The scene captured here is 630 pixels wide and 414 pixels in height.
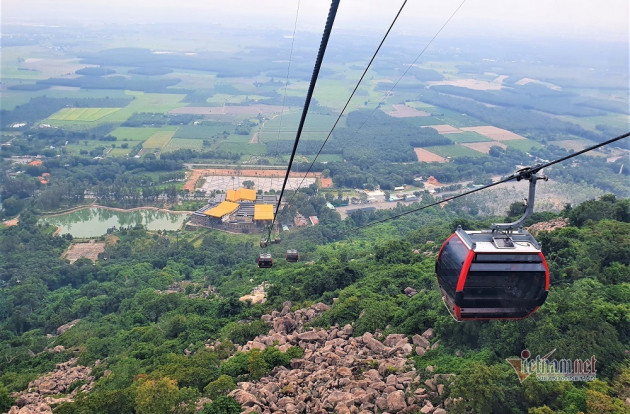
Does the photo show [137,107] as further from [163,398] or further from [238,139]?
[163,398]

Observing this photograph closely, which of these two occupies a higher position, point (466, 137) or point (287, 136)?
point (466, 137)

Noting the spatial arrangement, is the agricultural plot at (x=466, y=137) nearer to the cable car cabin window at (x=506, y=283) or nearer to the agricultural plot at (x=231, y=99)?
the agricultural plot at (x=231, y=99)

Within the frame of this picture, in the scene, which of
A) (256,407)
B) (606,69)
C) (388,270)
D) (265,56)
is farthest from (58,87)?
(606,69)

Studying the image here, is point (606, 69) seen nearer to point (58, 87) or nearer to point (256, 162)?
point (256, 162)

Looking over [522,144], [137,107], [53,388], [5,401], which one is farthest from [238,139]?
[5,401]

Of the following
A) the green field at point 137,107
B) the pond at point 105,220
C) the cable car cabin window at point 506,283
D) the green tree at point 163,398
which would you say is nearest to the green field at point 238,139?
the green field at point 137,107

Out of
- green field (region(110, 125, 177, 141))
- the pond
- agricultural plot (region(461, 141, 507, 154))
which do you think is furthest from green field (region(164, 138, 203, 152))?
agricultural plot (region(461, 141, 507, 154))
